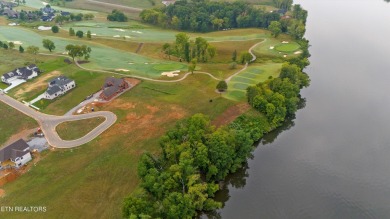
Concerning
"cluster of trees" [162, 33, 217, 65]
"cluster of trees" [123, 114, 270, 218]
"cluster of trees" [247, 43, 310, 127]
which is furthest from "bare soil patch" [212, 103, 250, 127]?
"cluster of trees" [162, 33, 217, 65]

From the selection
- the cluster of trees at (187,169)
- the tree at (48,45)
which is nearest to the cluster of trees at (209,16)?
the tree at (48,45)

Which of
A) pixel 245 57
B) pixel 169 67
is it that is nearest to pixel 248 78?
pixel 245 57

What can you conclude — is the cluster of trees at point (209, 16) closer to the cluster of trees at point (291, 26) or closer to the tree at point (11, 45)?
the cluster of trees at point (291, 26)

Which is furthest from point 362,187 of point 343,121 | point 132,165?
point 132,165

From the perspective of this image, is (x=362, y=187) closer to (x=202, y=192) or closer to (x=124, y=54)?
(x=202, y=192)

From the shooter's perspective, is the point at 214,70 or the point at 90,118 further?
the point at 214,70

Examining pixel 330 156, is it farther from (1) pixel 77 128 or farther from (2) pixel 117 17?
(2) pixel 117 17
